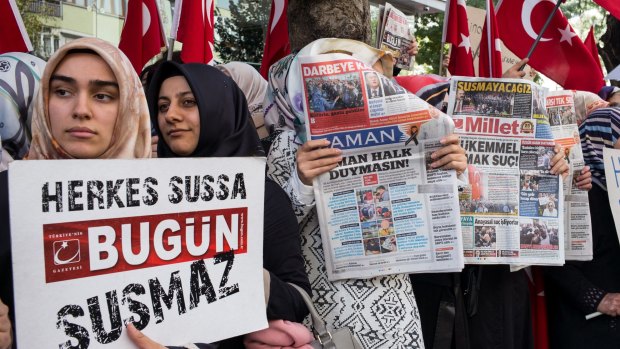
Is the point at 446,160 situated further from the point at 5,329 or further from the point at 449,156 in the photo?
the point at 5,329

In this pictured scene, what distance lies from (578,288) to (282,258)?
1787 mm

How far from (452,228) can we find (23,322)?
1.37 meters

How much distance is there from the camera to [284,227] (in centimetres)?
205

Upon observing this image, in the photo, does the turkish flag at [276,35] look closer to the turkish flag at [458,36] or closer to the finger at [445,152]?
the turkish flag at [458,36]

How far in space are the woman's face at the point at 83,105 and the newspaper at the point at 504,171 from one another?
1452mm

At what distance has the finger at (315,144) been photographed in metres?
2.27

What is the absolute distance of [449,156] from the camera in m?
2.30


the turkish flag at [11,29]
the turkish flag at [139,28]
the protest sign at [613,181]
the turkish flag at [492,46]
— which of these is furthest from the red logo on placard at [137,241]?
the turkish flag at [139,28]

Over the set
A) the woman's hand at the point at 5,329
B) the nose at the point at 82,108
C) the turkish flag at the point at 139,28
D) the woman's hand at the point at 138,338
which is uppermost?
the turkish flag at the point at 139,28

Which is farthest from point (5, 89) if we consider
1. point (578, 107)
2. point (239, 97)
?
point (578, 107)

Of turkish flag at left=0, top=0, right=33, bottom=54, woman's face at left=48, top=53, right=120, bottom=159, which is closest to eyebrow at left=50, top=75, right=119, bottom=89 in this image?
woman's face at left=48, top=53, right=120, bottom=159

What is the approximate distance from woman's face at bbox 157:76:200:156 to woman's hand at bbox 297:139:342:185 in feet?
1.21

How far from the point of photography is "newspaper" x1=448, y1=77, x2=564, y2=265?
2.74 meters

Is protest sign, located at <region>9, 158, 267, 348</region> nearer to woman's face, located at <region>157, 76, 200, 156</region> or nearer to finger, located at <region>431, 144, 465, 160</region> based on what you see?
woman's face, located at <region>157, 76, 200, 156</region>
